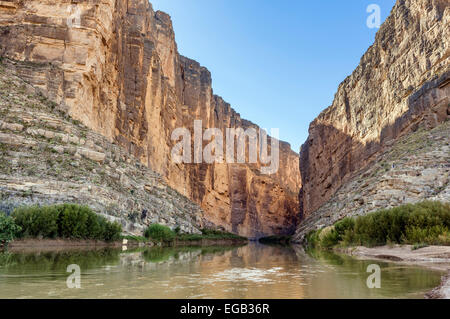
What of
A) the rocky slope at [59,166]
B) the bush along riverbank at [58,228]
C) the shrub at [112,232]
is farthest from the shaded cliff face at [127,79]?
the bush along riverbank at [58,228]

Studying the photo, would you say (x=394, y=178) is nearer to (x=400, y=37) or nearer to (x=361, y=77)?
(x=400, y=37)

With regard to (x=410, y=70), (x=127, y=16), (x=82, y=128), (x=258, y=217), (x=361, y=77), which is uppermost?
(x=127, y=16)

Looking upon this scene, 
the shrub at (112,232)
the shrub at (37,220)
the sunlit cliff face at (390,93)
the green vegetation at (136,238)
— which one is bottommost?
the green vegetation at (136,238)

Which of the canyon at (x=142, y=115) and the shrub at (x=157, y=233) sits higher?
the canyon at (x=142, y=115)

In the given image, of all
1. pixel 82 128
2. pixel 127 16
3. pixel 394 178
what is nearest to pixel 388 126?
pixel 394 178

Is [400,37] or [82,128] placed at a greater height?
[400,37]
